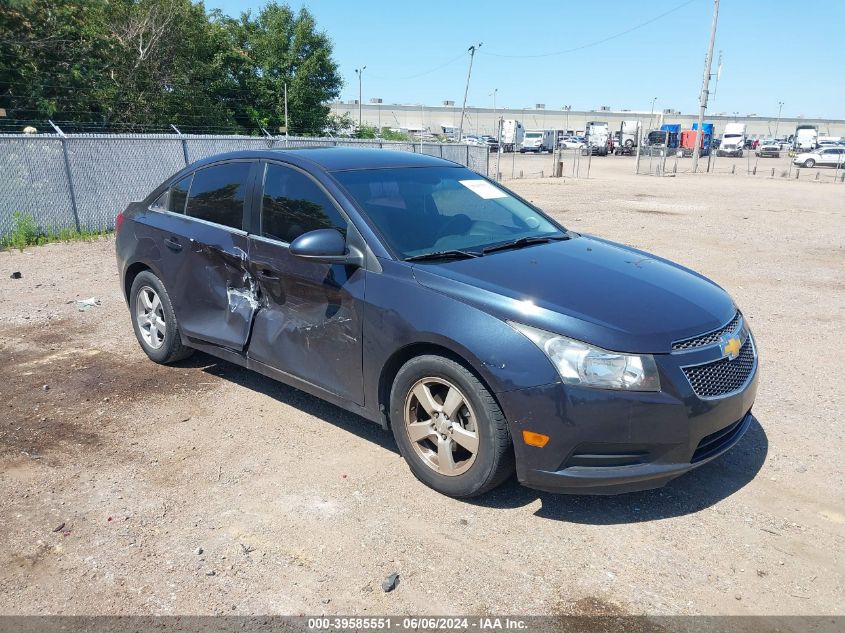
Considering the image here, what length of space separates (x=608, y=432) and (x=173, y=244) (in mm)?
3550

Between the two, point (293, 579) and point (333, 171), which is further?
point (333, 171)

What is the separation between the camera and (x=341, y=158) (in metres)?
4.61

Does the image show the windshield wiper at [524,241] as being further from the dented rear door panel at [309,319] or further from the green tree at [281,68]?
the green tree at [281,68]

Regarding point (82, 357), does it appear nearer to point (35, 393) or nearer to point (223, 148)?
point (35, 393)

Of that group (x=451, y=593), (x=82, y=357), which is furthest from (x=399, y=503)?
(x=82, y=357)

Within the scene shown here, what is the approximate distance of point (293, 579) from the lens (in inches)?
118

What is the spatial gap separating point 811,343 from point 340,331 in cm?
477

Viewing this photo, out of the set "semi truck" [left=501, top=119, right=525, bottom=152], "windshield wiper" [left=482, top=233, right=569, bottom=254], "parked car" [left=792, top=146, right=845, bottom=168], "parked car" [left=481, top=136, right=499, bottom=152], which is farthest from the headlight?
"semi truck" [left=501, top=119, right=525, bottom=152]

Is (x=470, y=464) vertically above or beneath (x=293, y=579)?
above

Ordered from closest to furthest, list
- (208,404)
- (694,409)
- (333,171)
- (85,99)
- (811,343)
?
(694,409), (333,171), (208,404), (811,343), (85,99)

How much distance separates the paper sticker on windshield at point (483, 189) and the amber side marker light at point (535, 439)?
2.05 m

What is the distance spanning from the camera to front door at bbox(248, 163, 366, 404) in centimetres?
392

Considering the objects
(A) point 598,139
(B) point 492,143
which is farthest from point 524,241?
(B) point 492,143

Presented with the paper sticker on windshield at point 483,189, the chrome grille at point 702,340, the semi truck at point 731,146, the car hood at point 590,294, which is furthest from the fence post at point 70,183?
the semi truck at point 731,146
